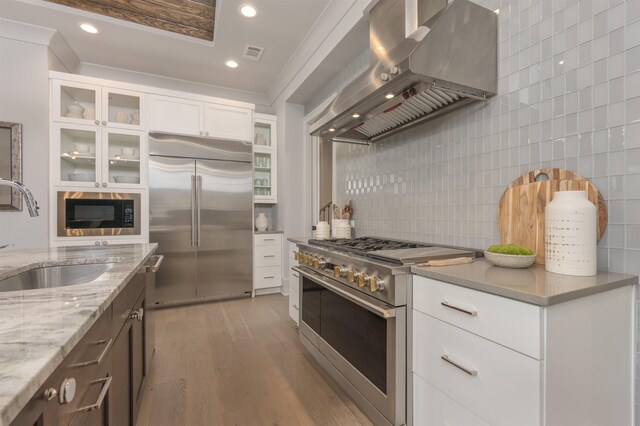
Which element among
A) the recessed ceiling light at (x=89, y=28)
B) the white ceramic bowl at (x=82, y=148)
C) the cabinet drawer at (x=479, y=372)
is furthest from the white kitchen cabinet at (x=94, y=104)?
the cabinet drawer at (x=479, y=372)

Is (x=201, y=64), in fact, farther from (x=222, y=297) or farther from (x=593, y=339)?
(x=593, y=339)

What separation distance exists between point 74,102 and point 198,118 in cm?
131

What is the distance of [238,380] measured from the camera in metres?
2.08

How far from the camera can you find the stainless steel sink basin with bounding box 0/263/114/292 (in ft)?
4.64

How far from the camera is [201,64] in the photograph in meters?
3.81

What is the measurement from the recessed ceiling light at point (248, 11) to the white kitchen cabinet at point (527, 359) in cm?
281

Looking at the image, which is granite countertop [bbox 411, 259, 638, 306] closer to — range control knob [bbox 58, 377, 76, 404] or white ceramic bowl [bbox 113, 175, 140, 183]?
range control knob [bbox 58, 377, 76, 404]

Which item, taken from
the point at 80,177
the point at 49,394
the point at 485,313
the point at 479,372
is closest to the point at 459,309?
the point at 485,313

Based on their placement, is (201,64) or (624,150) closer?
(624,150)

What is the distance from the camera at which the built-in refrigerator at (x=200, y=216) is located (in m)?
3.59

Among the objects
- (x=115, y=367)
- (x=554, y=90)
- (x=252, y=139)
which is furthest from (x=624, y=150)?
(x=252, y=139)

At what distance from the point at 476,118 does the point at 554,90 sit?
0.42 metres

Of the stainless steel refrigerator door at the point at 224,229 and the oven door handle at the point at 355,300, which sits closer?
the oven door handle at the point at 355,300

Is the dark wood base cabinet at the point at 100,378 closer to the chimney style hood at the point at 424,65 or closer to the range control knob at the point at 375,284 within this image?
the range control knob at the point at 375,284
